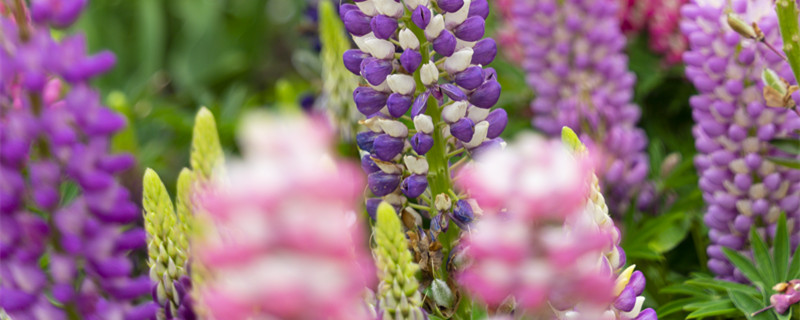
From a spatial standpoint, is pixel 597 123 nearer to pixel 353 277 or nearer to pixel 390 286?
pixel 390 286

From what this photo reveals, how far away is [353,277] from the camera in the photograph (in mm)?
281

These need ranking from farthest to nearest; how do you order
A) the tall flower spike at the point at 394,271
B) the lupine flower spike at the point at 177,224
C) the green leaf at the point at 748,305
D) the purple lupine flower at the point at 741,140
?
the purple lupine flower at the point at 741,140
the green leaf at the point at 748,305
the lupine flower spike at the point at 177,224
the tall flower spike at the point at 394,271

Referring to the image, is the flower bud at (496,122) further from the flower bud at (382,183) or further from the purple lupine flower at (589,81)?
the purple lupine flower at (589,81)

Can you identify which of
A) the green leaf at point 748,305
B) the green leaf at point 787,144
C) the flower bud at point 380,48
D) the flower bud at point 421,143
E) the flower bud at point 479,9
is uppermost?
the flower bud at point 380,48

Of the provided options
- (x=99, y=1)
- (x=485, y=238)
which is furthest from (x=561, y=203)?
(x=99, y=1)

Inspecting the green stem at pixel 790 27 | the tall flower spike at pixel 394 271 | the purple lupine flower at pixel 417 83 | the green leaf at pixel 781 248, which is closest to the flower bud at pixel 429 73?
the purple lupine flower at pixel 417 83

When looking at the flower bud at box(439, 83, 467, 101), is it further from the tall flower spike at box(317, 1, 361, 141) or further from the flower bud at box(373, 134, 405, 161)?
the tall flower spike at box(317, 1, 361, 141)

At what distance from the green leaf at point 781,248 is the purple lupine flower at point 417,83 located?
337mm

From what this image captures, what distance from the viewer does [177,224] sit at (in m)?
0.53

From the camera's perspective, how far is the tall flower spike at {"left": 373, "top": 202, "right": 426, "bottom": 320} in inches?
16.0

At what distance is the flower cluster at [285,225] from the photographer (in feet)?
0.79

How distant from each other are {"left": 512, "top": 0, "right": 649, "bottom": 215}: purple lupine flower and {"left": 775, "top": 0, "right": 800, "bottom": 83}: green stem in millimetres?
356

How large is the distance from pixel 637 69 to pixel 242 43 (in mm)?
1147

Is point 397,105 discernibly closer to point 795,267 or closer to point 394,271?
point 394,271
